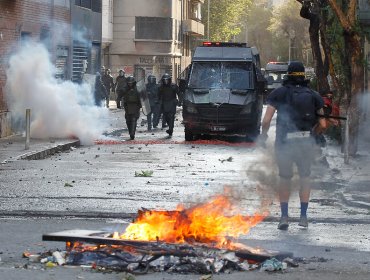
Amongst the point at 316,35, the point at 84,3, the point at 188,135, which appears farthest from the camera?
the point at 84,3

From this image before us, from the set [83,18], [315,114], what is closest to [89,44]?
[83,18]

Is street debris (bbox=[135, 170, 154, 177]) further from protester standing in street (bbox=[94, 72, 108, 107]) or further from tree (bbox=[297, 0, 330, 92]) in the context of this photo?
protester standing in street (bbox=[94, 72, 108, 107])

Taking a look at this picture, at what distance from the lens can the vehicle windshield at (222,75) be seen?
2930cm

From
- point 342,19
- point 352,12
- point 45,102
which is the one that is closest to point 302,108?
point 342,19

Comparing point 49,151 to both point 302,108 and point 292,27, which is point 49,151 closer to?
point 302,108

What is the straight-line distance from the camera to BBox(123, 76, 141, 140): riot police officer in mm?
28766

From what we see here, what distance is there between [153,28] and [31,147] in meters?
50.3

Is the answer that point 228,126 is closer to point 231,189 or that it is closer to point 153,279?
point 231,189

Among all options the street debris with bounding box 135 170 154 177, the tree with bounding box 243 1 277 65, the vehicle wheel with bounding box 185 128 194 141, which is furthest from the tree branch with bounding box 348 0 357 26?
the tree with bounding box 243 1 277 65

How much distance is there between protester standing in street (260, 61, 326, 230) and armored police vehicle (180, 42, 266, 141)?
16200mm

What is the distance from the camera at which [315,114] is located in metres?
12.2

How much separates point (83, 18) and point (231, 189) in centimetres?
2654

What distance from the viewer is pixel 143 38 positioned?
72.9 m

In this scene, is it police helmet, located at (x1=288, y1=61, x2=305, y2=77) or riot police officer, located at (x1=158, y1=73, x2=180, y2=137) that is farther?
riot police officer, located at (x1=158, y1=73, x2=180, y2=137)
